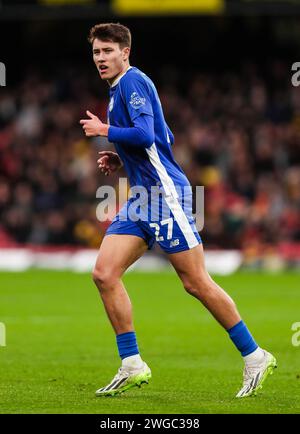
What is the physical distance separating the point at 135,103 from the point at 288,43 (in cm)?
2091

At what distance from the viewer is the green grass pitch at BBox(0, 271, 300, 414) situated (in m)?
7.85

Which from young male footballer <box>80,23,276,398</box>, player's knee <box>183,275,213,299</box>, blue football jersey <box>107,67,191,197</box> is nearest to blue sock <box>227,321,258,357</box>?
young male footballer <box>80,23,276,398</box>

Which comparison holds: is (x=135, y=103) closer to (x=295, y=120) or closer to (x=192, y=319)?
(x=192, y=319)

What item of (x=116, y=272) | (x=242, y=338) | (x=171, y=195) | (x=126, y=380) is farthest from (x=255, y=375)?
(x=171, y=195)

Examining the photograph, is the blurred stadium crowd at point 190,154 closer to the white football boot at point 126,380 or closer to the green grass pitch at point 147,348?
the green grass pitch at point 147,348

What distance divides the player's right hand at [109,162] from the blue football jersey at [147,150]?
0.29m

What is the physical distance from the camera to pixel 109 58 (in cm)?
826

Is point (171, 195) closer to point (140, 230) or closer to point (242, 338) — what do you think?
point (140, 230)

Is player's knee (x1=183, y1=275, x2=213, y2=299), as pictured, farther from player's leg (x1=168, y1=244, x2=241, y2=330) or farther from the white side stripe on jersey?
the white side stripe on jersey

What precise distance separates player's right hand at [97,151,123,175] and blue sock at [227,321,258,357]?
1544 mm

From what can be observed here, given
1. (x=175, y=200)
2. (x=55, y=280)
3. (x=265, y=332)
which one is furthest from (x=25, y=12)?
(x=175, y=200)

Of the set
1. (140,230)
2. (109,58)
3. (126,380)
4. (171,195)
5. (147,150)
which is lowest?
(126,380)

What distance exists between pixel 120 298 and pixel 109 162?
113cm

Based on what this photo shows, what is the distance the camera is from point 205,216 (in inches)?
916
